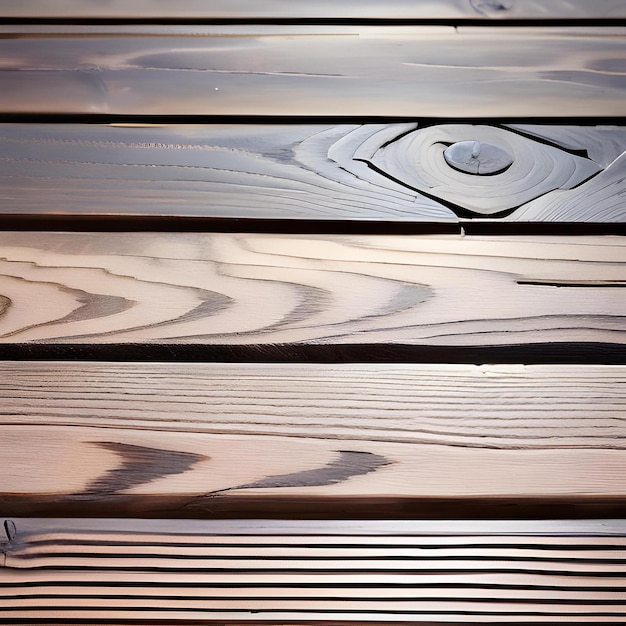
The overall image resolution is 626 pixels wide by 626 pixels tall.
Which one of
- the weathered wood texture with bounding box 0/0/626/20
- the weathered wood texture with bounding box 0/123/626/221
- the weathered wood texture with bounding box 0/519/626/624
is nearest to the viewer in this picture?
the weathered wood texture with bounding box 0/519/626/624

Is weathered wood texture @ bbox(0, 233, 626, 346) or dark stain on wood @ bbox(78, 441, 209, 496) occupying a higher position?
weathered wood texture @ bbox(0, 233, 626, 346)

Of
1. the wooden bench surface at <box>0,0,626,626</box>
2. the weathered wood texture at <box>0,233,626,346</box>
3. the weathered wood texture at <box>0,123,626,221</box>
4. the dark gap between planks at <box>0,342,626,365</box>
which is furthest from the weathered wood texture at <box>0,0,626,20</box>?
the dark gap between planks at <box>0,342,626,365</box>

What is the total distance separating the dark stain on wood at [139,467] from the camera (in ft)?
2.03

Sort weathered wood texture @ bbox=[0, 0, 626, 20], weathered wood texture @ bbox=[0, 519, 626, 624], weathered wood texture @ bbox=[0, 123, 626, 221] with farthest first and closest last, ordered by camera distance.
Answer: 1. weathered wood texture @ bbox=[0, 0, 626, 20]
2. weathered wood texture @ bbox=[0, 123, 626, 221]
3. weathered wood texture @ bbox=[0, 519, 626, 624]

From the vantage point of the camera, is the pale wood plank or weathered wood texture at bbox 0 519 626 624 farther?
the pale wood plank

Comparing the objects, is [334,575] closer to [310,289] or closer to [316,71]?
[310,289]

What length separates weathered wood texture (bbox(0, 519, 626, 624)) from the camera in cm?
61

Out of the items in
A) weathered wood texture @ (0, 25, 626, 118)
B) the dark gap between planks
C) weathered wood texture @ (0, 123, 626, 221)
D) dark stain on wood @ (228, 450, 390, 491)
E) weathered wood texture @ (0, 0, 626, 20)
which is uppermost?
weathered wood texture @ (0, 0, 626, 20)

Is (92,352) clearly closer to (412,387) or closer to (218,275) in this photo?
(218,275)

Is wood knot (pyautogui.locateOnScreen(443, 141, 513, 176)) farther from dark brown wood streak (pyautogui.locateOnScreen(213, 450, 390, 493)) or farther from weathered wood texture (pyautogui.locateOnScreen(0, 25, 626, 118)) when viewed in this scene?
dark brown wood streak (pyautogui.locateOnScreen(213, 450, 390, 493))

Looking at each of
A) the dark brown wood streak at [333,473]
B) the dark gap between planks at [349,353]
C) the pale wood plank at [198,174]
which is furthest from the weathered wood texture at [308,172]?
the dark brown wood streak at [333,473]

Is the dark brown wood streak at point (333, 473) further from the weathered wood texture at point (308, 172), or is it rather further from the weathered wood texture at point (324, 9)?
the weathered wood texture at point (324, 9)

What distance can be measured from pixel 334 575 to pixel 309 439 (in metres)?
0.14

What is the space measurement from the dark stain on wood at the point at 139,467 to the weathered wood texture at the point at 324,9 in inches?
23.9
